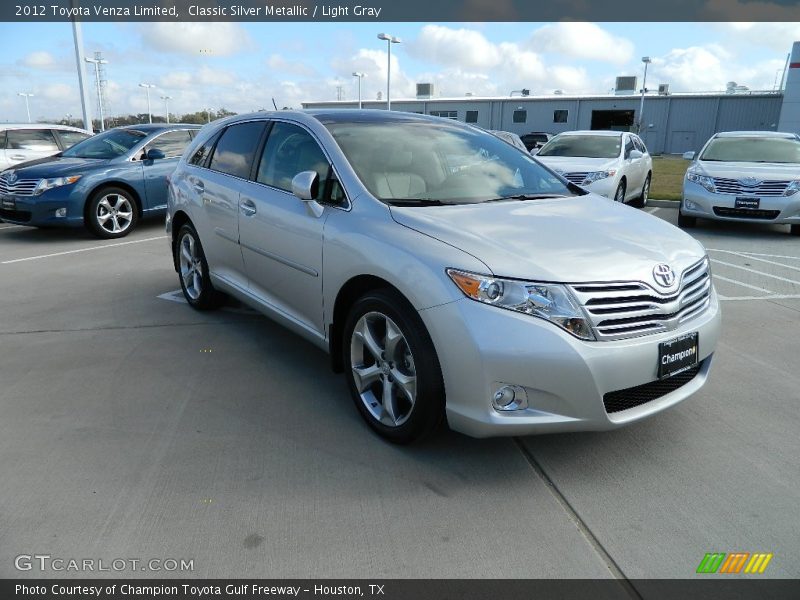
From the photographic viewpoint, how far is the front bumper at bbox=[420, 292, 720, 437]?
2600 mm

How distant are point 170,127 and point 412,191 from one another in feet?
25.0

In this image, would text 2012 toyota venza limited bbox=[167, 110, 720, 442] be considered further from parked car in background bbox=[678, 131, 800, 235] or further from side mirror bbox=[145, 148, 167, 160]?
parked car in background bbox=[678, 131, 800, 235]

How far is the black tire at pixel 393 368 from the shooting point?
111 inches

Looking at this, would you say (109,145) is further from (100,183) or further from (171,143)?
(100,183)

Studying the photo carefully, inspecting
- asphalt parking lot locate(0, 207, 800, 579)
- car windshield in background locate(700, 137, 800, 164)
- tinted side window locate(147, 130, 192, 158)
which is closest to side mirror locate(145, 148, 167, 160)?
tinted side window locate(147, 130, 192, 158)

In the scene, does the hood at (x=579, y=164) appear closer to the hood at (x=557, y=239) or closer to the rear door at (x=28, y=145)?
the hood at (x=557, y=239)

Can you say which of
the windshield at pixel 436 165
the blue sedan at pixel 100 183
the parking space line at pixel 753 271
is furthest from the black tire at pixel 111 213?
the parking space line at pixel 753 271

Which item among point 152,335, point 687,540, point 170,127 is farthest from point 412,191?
point 170,127

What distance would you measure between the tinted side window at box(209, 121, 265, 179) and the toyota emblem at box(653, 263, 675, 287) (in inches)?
111

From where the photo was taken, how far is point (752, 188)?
29.2 feet

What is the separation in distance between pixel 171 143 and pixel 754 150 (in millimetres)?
9217

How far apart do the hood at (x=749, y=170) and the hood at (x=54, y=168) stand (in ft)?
29.4

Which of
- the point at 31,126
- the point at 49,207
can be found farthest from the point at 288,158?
the point at 31,126

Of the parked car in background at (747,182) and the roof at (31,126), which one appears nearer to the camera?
the parked car in background at (747,182)
